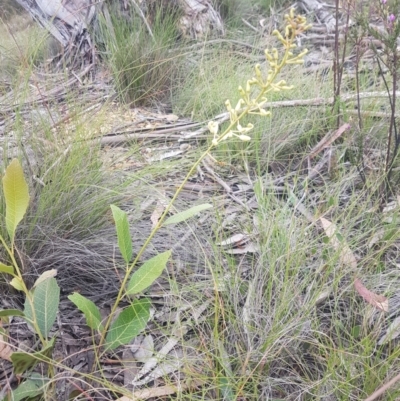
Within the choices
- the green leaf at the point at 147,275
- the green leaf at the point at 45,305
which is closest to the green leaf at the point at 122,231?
the green leaf at the point at 147,275

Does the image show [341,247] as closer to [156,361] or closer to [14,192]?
[156,361]

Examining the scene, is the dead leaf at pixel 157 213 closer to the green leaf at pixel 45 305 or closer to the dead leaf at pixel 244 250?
the dead leaf at pixel 244 250

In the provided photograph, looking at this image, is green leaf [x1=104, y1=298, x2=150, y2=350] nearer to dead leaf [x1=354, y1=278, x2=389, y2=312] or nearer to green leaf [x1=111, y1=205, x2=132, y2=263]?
green leaf [x1=111, y1=205, x2=132, y2=263]

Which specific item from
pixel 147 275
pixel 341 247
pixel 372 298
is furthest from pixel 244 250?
pixel 147 275

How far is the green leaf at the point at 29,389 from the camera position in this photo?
3.51ft

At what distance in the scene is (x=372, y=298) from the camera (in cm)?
134

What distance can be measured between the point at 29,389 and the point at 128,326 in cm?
26

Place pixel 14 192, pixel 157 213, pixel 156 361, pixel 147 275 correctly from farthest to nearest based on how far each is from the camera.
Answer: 1. pixel 157 213
2. pixel 156 361
3. pixel 147 275
4. pixel 14 192

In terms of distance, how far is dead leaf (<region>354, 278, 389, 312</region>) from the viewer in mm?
1318

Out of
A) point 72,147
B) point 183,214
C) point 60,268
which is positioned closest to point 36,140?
point 72,147

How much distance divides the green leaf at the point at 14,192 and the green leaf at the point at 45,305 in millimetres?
193

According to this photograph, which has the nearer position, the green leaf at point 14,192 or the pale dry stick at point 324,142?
the green leaf at point 14,192

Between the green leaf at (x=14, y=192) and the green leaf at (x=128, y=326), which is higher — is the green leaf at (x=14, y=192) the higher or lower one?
the higher one

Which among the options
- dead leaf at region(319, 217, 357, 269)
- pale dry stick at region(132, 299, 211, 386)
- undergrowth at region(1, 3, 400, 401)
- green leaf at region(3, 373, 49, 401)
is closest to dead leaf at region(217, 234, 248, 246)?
undergrowth at region(1, 3, 400, 401)
